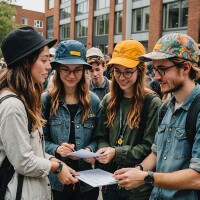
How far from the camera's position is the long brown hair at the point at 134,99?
2.87 m

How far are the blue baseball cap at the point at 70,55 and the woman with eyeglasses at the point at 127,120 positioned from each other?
1.16ft

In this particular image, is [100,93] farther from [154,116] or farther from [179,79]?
[179,79]

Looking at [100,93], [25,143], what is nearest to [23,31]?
[25,143]

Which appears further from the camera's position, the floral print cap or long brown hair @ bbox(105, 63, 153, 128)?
long brown hair @ bbox(105, 63, 153, 128)

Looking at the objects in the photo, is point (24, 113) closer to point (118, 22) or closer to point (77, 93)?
point (77, 93)

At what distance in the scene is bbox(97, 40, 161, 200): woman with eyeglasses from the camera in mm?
2799

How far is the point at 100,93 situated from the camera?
5.66 metres

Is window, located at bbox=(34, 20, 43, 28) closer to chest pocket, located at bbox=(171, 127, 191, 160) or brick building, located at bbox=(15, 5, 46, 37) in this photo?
brick building, located at bbox=(15, 5, 46, 37)

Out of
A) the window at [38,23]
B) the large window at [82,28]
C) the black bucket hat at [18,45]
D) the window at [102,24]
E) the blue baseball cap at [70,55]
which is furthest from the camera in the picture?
the window at [38,23]

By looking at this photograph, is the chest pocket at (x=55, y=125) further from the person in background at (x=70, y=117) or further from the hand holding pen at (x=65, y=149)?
the hand holding pen at (x=65, y=149)

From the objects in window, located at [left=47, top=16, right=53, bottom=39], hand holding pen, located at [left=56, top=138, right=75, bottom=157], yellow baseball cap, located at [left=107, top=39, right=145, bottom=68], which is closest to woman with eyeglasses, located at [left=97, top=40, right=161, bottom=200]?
yellow baseball cap, located at [left=107, top=39, right=145, bottom=68]

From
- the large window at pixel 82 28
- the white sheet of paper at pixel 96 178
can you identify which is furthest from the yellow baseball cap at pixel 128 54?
the large window at pixel 82 28

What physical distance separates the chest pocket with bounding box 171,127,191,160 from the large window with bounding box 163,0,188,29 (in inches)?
805

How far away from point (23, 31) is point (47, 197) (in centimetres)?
135
